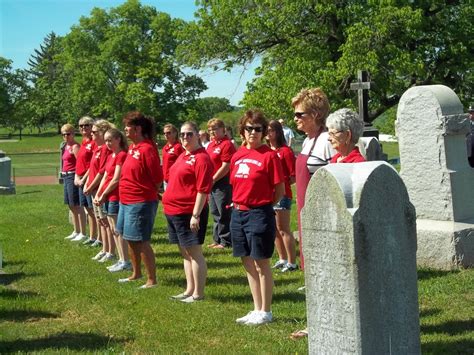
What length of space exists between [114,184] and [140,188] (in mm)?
1162

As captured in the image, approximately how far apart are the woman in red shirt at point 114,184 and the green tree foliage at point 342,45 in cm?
1483

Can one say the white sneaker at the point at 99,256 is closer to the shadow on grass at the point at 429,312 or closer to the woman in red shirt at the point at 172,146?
the woman in red shirt at the point at 172,146

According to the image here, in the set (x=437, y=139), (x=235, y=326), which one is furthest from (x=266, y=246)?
(x=437, y=139)

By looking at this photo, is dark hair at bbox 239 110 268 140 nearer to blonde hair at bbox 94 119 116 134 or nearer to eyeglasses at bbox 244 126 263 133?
eyeglasses at bbox 244 126 263 133

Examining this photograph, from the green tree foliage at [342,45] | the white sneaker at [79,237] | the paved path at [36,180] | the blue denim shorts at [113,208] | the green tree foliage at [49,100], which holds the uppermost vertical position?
the green tree foliage at [49,100]

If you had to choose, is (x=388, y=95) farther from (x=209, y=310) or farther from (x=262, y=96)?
(x=209, y=310)

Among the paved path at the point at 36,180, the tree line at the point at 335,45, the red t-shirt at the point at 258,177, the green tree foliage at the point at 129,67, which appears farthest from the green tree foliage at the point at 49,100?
the red t-shirt at the point at 258,177

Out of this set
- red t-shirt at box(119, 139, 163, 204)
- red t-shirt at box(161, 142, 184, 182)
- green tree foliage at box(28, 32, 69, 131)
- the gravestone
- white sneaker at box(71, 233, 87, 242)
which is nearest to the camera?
red t-shirt at box(119, 139, 163, 204)

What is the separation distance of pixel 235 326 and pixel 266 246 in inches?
30.5

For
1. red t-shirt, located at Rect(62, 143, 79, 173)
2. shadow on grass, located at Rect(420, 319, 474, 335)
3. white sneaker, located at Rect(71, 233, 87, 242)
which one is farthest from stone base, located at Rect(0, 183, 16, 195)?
shadow on grass, located at Rect(420, 319, 474, 335)

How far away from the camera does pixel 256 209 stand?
6.41 meters

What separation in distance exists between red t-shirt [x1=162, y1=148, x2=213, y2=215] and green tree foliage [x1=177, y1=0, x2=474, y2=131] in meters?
16.6

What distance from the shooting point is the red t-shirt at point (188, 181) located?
7.24 meters

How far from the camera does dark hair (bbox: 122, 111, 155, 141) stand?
8.29 m
